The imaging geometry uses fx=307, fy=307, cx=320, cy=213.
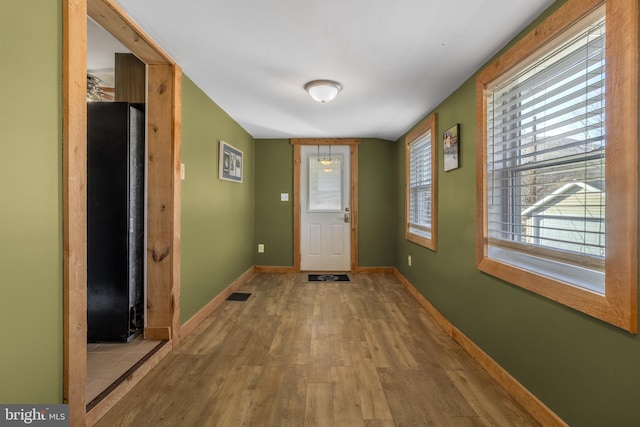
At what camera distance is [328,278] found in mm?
4488

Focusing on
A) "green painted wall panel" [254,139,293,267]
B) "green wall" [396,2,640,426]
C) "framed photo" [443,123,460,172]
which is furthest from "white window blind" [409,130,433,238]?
"green painted wall panel" [254,139,293,267]

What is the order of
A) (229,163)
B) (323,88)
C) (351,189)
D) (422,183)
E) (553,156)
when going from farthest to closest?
1. (351,189)
2. (422,183)
3. (229,163)
4. (323,88)
5. (553,156)

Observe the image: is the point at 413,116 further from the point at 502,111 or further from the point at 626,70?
the point at 626,70

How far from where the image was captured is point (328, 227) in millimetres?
4879

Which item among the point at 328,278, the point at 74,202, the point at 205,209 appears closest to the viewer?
the point at 74,202

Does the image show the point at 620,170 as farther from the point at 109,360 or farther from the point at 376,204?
the point at 376,204

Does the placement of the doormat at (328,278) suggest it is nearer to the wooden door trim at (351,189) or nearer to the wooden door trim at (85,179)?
the wooden door trim at (351,189)

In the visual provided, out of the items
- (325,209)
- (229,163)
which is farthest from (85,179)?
(325,209)

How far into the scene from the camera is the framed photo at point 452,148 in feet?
8.43

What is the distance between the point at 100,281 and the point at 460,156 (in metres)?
2.94

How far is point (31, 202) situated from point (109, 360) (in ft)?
4.35

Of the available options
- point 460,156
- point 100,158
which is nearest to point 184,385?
point 100,158

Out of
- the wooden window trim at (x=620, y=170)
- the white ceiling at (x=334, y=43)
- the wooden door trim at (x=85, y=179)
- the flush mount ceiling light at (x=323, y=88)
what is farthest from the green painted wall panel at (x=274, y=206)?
the wooden window trim at (x=620, y=170)

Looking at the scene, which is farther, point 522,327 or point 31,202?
point 522,327
